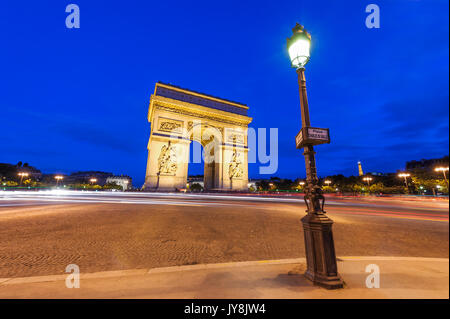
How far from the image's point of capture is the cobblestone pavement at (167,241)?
332 cm

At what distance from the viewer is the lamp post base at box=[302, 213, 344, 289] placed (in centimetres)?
237

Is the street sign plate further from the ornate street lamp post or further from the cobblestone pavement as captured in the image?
the cobblestone pavement

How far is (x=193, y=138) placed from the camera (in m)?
29.3

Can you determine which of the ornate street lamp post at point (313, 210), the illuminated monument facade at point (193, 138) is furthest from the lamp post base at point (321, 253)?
the illuminated monument facade at point (193, 138)

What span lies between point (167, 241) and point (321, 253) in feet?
10.8

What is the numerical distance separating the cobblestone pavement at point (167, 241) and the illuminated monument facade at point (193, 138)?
637 inches

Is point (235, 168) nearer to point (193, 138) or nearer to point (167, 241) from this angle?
point (193, 138)

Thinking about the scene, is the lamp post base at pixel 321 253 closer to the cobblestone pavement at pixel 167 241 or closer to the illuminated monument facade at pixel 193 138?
the cobblestone pavement at pixel 167 241

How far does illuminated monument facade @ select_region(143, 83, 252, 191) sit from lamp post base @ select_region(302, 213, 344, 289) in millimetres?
20962

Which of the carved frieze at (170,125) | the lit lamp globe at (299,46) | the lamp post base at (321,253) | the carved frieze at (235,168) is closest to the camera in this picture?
the lamp post base at (321,253)
